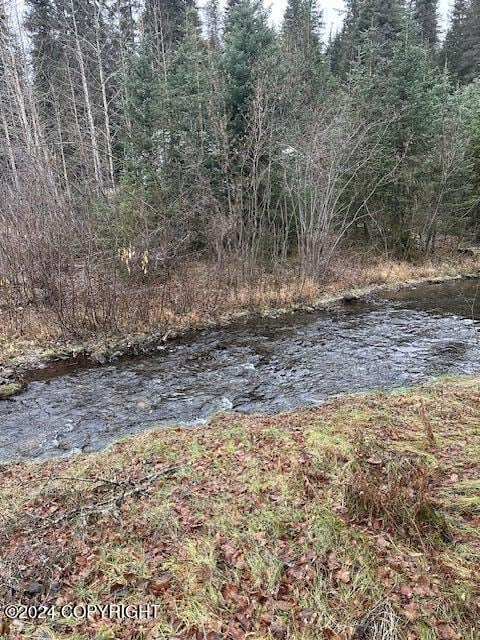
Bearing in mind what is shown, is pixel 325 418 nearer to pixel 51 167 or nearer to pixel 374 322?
pixel 374 322

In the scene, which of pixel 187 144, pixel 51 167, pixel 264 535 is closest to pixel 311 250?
pixel 187 144

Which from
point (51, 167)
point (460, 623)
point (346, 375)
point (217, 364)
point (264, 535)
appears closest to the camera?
point (460, 623)

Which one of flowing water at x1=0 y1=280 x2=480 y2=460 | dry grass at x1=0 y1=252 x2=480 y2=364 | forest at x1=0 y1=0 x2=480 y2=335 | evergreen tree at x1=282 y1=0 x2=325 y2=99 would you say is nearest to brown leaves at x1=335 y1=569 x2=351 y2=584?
flowing water at x1=0 y1=280 x2=480 y2=460

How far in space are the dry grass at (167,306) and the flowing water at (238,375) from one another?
3.26 ft

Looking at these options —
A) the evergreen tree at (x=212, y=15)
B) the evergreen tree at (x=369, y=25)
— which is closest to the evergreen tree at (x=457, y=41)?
the evergreen tree at (x=369, y=25)

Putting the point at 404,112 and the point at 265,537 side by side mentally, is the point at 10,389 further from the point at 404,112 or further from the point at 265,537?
Answer: the point at 404,112

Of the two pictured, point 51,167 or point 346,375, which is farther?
point 51,167

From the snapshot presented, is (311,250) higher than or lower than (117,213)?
lower

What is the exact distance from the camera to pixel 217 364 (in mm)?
9227

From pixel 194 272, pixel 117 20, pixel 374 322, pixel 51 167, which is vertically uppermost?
pixel 117 20

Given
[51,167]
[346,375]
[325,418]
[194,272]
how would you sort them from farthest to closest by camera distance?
1. [194,272]
2. [51,167]
3. [346,375]
4. [325,418]

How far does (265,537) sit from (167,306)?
903 centimetres

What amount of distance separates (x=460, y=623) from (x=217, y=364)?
23.0 feet

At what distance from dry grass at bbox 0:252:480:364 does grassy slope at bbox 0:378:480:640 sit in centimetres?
572
